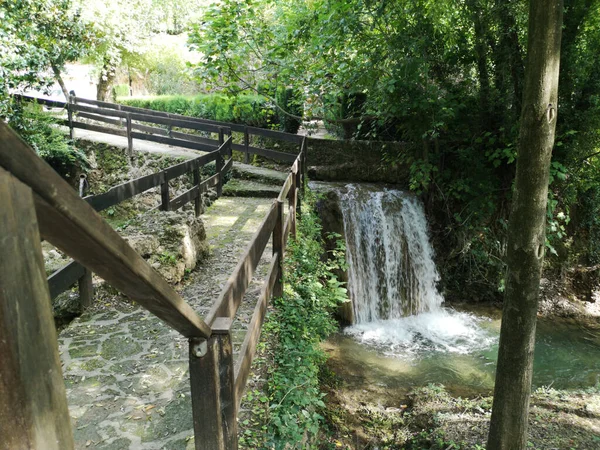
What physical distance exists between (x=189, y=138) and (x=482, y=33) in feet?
29.1

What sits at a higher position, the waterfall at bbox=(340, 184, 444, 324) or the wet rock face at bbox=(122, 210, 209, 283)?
the wet rock face at bbox=(122, 210, 209, 283)

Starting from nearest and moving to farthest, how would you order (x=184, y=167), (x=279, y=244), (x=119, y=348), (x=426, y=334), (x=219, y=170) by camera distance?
(x=119, y=348), (x=279, y=244), (x=184, y=167), (x=426, y=334), (x=219, y=170)

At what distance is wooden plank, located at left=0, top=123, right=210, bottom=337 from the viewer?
78 centimetres

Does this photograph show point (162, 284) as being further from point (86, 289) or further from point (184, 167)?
point (184, 167)

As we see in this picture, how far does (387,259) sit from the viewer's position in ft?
30.8

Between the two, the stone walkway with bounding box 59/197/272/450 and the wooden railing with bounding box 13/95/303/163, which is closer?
the stone walkway with bounding box 59/197/272/450

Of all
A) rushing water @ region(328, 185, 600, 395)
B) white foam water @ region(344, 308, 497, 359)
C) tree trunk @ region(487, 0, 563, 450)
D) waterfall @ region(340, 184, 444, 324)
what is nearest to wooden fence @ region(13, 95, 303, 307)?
waterfall @ region(340, 184, 444, 324)

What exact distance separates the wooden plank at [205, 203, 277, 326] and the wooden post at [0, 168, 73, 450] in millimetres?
966

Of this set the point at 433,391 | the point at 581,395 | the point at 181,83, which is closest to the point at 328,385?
the point at 433,391

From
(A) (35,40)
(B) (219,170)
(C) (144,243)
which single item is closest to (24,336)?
(C) (144,243)

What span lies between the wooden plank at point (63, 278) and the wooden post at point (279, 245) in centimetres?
A: 174

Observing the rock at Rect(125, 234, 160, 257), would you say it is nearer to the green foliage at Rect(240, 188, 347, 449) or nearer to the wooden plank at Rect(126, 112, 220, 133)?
the green foliage at Rect(240, 188, 347, 449)

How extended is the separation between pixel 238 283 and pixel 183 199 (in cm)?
475

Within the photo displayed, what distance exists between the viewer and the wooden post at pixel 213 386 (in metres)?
1.72
